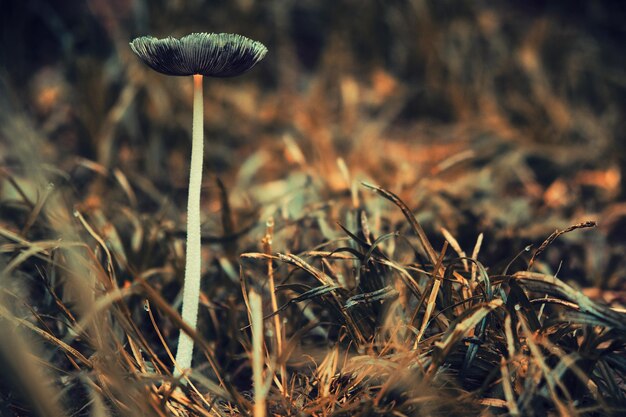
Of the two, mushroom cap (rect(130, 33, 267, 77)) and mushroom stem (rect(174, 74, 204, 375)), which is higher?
mushroom cap (rect(130, 33, 267, 77))

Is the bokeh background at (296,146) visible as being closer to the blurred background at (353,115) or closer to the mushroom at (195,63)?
the blurred background at (353,115)

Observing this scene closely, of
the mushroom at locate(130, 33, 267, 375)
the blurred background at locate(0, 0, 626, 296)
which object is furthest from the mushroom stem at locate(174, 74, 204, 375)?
the blurred background at locate(0, 0, 626, 296)

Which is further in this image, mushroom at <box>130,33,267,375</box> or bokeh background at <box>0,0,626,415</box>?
bokeh background at <box>0,0,626,415</box>

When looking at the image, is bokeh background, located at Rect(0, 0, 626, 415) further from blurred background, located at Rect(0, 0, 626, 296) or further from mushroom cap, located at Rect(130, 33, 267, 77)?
mushroom cap, located at Rect(130, 33, 267, 77)

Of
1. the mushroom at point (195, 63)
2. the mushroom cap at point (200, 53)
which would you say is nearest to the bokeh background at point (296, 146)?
the mushroom at point (195, 63)

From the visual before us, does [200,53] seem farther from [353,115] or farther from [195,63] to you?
[353,115]

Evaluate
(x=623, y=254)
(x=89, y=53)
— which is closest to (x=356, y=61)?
(x=89, y=53)

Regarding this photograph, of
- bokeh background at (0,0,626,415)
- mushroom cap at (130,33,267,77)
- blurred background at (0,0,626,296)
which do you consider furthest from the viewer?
blurred background at (0,0,626,296)

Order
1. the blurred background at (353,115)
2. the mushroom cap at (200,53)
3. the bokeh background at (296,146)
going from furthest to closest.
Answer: the blurred background at (353,115) < the bokeh background at (296,146) < the mushroom cap at (200,53)
